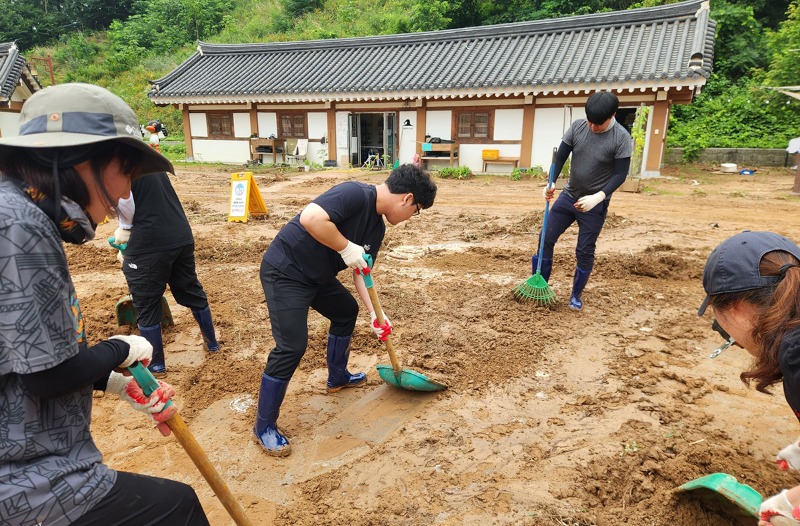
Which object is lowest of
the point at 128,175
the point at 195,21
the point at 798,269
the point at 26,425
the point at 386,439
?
the point at 386,439

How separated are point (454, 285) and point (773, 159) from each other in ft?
49.7

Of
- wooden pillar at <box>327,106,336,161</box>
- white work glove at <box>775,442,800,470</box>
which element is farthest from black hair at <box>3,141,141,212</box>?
wooden pillar at <box>327,106,336,161</box>

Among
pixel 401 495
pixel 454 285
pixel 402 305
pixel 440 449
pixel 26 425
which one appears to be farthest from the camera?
pixel 454 285

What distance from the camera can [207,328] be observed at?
4043 mm

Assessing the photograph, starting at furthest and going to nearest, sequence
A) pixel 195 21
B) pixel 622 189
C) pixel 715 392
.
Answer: pixel 195 21
pixel 622 189
pixel 715 392

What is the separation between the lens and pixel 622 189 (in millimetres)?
11523

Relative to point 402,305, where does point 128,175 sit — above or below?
above

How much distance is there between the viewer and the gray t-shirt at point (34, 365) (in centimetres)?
113

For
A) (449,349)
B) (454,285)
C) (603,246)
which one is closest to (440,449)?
(449,349)

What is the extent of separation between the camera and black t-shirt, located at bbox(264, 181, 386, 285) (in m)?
2.76

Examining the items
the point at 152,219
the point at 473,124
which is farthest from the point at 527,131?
the point at 152,219

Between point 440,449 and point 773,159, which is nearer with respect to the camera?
point 440,449

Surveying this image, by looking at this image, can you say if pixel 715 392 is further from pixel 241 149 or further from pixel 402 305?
pixel 241 149

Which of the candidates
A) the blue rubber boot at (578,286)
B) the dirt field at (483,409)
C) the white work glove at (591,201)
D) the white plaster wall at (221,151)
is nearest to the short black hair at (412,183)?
the dirt field at (483,409)
